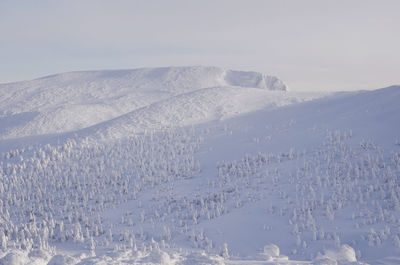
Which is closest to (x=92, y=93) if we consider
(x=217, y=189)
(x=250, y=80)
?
(x=250, y=80)

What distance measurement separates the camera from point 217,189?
3534 cm

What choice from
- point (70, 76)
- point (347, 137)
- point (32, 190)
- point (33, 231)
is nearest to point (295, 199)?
point (347, 137)

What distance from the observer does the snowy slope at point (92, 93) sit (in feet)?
329

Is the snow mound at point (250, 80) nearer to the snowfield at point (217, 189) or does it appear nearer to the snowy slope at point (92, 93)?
the snowy slope at point (92, 93)

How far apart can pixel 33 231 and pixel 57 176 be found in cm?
1759

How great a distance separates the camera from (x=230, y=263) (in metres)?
15.6

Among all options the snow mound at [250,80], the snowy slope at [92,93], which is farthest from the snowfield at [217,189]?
the snow mound at [250,80]

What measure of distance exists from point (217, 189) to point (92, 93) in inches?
4487

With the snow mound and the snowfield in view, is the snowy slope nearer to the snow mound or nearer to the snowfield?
the snow mound

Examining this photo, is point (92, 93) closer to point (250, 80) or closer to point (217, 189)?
point (250, 80)

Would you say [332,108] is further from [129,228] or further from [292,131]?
[129,228]

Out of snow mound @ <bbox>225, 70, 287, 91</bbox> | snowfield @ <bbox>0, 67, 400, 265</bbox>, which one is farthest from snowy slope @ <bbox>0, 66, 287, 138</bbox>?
snowfield @ <bbox>0, 67, 400, 265</bbox>

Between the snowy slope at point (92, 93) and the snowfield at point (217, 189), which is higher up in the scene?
the snowy slope at point (92, 93)

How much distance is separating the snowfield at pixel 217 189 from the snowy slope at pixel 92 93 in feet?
72.5
